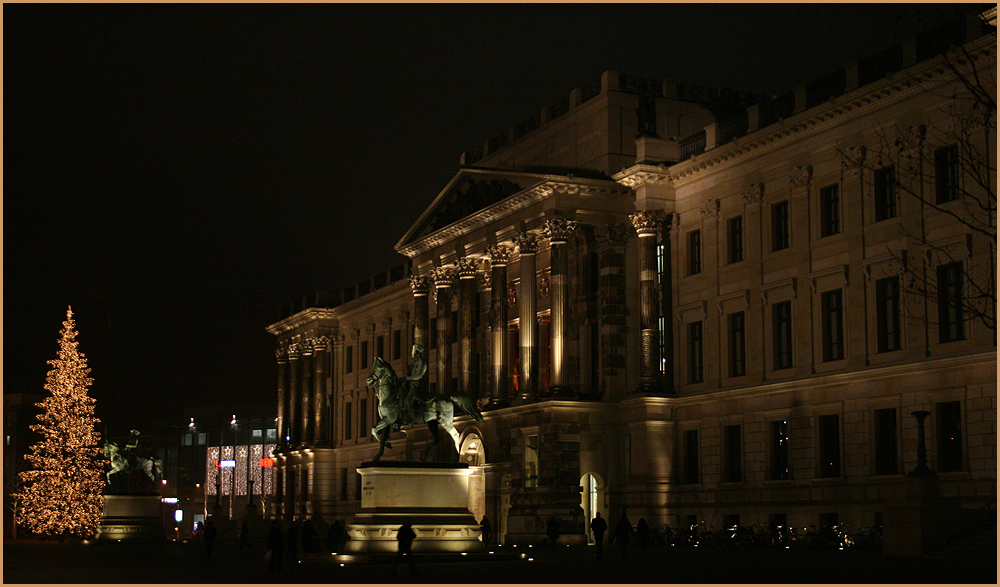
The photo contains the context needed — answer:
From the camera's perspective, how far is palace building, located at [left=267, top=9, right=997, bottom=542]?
1663 inches

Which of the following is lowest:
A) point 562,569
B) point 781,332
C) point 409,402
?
point 562,569

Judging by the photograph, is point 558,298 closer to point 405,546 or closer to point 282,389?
point 405,546

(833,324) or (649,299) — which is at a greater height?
(649,299)

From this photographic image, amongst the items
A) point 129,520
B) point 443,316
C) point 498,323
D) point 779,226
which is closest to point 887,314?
point 779,226

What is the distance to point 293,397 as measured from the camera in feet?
328

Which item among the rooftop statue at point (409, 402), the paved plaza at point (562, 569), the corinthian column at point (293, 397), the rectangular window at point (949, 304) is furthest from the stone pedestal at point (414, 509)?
the corinthian column at point (293, 397)

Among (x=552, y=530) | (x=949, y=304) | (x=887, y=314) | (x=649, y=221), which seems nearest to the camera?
(x=949, y=304)

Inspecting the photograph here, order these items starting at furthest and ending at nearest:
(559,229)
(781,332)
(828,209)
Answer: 1. (559,229)
2. (781,332)
3. (828,209)

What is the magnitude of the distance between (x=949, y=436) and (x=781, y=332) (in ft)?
33.3

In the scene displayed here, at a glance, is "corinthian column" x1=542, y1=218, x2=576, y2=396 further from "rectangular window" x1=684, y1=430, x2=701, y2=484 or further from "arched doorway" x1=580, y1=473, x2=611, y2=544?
"rectangular window" x1=684, y1=430, x2=701, y2=484

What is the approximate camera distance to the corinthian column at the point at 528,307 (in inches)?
2388

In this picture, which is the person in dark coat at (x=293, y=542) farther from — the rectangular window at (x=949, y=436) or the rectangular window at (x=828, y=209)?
the rectangular window at (x=828, y=209)

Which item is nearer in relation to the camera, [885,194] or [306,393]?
[885,194]

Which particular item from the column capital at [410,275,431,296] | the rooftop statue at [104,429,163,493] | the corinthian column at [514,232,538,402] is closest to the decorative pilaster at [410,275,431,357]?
the column capital at [410,275,431,296]
